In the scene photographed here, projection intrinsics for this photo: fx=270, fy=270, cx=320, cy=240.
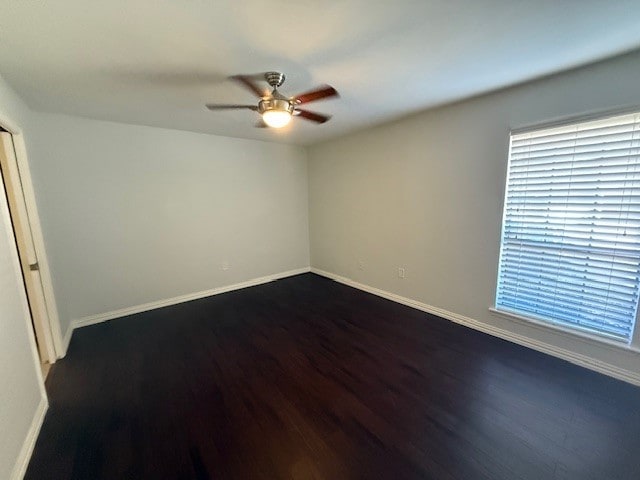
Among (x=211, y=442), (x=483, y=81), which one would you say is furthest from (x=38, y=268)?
(x=483, y=81)

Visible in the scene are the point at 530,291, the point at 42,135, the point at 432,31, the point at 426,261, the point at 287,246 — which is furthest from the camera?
the point at 287,246

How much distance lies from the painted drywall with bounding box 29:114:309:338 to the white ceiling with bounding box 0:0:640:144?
2.17 ft

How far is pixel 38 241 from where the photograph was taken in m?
2.33

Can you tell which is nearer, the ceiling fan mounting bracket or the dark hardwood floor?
the dark hardwood floor

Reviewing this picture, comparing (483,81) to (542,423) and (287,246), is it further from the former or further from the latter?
(287,246)

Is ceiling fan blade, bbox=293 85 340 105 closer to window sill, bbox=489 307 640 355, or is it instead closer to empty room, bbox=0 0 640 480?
empty room, bbox=0 0 640 480

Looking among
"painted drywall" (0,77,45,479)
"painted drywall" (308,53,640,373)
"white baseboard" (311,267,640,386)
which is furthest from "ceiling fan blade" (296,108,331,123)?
"white baseboard" (311,267,640,386)

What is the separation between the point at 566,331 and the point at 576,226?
90 centimetres

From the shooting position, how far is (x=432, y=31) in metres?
1.56

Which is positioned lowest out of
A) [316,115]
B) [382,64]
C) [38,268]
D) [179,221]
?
[38,268]

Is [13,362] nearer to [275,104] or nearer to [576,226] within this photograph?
[275,104]

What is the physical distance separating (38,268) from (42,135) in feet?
4.79

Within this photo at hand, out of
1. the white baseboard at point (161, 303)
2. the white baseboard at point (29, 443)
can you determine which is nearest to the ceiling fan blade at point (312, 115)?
the white baseboard at point (29, 443)

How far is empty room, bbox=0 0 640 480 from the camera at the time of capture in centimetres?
147
